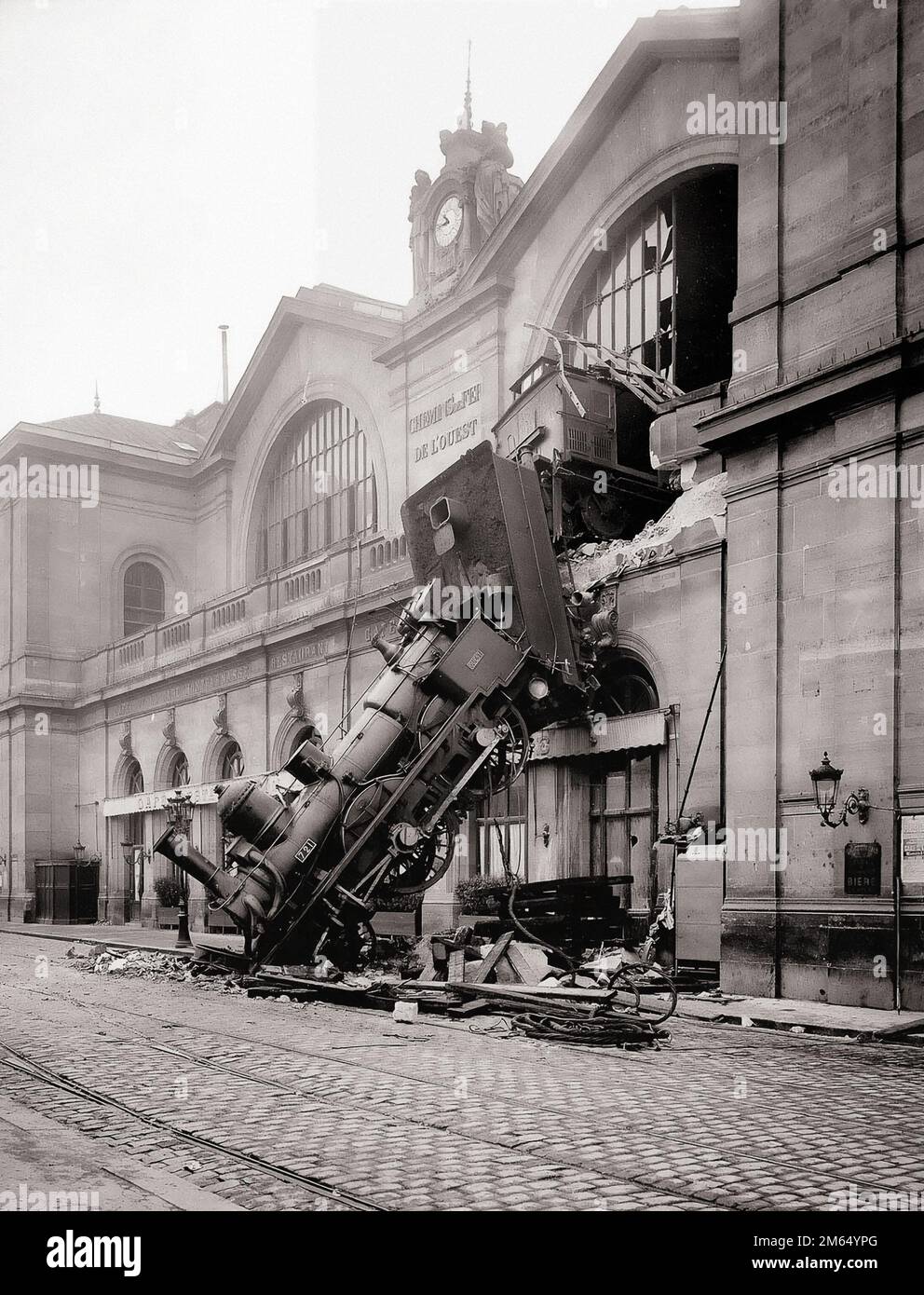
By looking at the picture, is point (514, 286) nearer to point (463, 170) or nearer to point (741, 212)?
point (463, 170)

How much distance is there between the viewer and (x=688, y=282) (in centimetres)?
2289

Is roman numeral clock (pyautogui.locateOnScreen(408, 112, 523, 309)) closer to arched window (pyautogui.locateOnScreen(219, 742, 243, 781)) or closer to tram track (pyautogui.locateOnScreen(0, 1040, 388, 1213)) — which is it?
arched window (pyautogui.locateOnScreen(219, 742, 243, 781))

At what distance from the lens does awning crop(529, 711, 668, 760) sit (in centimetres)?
1884

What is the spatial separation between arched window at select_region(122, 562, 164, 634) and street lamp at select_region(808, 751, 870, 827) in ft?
109

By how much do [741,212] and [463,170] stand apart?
546 inches

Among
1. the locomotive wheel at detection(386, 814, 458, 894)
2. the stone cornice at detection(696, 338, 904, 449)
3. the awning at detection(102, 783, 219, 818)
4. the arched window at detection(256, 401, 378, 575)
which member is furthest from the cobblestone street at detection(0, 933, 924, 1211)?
the arched window at detection(256, 401, 378, 575)

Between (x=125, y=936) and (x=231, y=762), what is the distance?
5.18m

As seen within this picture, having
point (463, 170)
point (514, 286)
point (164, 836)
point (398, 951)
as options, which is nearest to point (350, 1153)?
point (164, 836)

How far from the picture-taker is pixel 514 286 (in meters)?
27.3

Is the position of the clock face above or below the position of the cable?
above

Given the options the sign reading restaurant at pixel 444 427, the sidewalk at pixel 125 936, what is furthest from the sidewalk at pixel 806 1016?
the sign reading restaurant at pixel 444 427

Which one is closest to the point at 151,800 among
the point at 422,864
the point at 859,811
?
the point at 422,864

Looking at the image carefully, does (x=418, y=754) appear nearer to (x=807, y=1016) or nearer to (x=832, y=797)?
(x=832, y=797)

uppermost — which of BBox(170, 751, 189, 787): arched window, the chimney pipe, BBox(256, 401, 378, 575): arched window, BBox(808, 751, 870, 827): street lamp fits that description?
the chimney pipe
